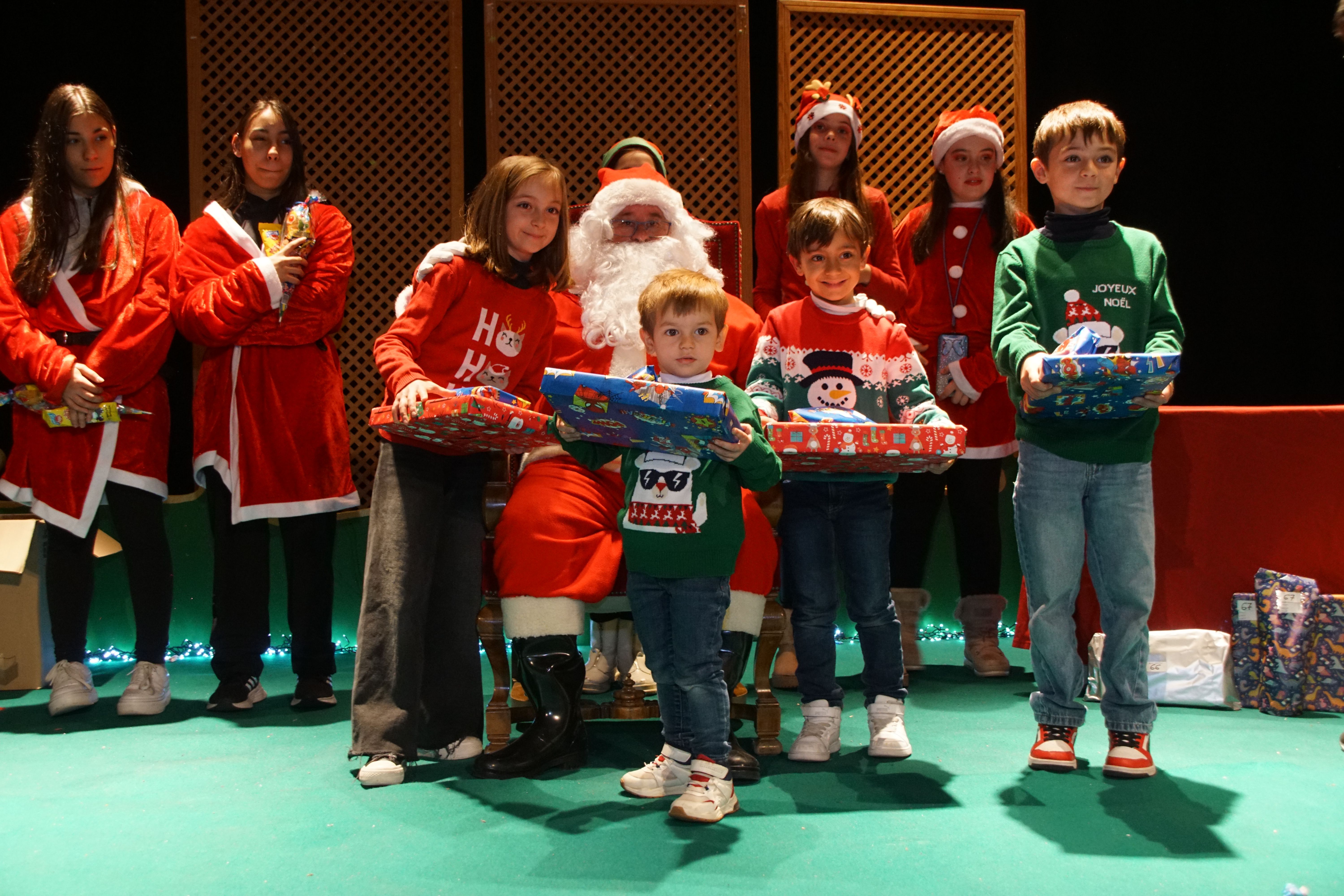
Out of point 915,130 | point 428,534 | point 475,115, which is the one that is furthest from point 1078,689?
point 475,115

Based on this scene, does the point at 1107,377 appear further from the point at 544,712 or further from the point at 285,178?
the point at 285,178

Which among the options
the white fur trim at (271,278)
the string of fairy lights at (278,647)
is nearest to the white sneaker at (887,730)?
the string of fairy lights at (278,647)

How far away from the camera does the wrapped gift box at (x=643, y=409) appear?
201 cm

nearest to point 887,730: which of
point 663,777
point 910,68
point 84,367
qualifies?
point 663,777

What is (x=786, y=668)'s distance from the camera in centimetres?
352

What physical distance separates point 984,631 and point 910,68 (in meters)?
2.80

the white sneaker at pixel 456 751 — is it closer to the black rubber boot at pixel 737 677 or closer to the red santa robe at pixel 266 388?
the black rubber boot at pixel 737 677

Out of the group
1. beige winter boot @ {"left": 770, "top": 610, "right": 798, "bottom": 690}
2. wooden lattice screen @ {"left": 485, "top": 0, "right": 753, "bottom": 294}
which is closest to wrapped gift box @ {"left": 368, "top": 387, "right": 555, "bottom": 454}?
beige winter boot @ {"left": 770, "top": 610, "right": 798, "bottom": 690}

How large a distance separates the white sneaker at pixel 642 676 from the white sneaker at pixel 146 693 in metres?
1.40

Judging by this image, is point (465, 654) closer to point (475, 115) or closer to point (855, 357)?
point (855, 357)

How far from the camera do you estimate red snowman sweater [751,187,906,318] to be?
3.51 m

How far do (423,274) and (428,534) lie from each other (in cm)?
66

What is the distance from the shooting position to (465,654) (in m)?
2.68

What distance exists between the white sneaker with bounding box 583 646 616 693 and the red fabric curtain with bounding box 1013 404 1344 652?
135 cm
